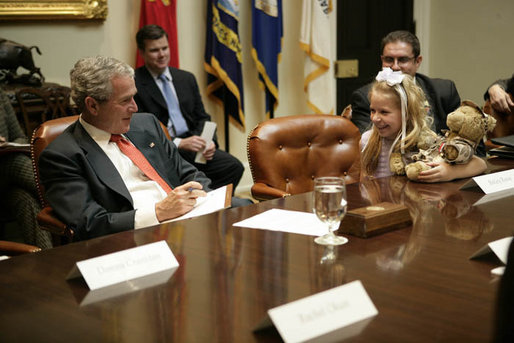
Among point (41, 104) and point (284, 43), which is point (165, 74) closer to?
point (41, 104)

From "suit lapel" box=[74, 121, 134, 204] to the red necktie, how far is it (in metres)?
0.14

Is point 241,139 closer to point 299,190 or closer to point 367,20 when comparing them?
point 367,20

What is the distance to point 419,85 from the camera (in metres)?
3.62

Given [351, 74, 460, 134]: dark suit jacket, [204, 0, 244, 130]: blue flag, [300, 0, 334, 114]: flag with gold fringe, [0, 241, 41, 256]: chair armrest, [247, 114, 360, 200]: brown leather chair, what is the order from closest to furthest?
[0, 241, 41, 256]: chair armrest, [247, 114, 360, 200]: brown leather chair, [351, 74, 460, 134]: dark suit jacket, [204, 0, 244, 130]: blue flag, [300, 0, 334, 114]: flag with gold fringe

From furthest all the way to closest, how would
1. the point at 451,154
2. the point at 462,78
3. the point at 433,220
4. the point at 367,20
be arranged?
the point at 462,78 → the point at 367,20 → the point at 451,154 → the point at 433,220

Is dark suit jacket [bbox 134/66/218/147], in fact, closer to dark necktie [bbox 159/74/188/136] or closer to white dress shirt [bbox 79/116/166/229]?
dark necktie [bbox 159/74/188/136]

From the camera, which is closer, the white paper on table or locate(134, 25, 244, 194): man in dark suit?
the white paper on table

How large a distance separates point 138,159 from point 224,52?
9.12ft

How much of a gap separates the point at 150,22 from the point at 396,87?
286cm

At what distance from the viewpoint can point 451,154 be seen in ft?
7.78

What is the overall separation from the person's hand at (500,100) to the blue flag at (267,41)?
7.36 ft

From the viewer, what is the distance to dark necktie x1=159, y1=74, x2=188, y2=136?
15.6ft

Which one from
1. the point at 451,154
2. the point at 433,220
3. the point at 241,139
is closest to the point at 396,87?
the point at 451,154

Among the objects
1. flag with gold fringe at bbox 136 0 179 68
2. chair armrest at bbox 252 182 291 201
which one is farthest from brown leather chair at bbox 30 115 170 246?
flag with gold fringe at bbox 136 0 179 68
